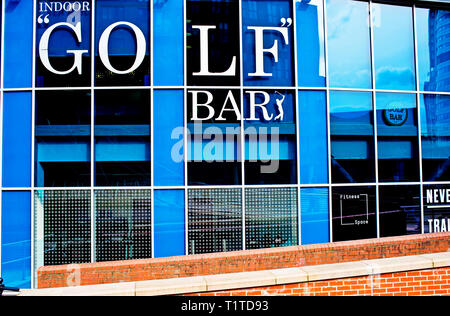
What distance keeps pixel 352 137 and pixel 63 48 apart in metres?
7.40

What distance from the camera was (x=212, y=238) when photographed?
29.6 feet

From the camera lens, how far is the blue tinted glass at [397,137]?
9.73 meters

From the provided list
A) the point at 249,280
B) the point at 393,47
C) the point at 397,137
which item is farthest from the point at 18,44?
the point at 397,137

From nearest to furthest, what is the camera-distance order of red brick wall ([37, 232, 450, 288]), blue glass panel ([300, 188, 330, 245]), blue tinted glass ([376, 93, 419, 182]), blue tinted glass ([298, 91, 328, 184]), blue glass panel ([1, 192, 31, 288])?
red brick wall ([37, 232, 450, 288])
blue glass panel ([1, 192, 31, 288])
blue glass panel ([300, 188, 330, 245])
blue tinted glass ([298, 91, 328, 184])
blue tinted glass ([376, 93, 419, 182])

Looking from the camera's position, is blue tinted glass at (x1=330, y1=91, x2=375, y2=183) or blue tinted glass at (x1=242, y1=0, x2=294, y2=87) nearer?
blue tinted glass at (x1=242, y1=0, x2=294, y2=87)

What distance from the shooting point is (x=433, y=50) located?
33.2 feet

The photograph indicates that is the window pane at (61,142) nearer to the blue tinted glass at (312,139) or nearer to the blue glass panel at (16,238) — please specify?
the blue glass panel at (16,238)

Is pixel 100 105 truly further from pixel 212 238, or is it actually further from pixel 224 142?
pixel 212 238

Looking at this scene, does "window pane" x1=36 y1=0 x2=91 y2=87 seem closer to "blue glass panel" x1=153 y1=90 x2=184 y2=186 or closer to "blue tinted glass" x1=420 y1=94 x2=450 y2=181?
"blue glass panel" x1=153 y1=90 x2=184 y2=186

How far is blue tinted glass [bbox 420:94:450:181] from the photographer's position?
32.8 ft

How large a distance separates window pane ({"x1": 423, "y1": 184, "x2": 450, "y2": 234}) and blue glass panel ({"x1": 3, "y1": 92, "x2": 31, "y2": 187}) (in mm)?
9894

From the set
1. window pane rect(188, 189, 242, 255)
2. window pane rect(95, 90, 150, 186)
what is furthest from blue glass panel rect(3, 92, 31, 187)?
window pane rect(188, 189, 242, 255)
